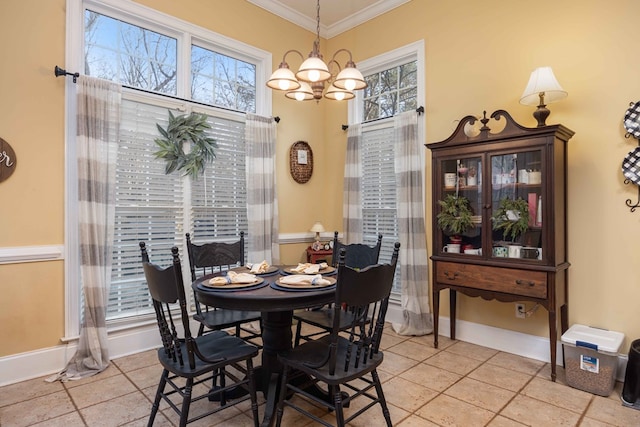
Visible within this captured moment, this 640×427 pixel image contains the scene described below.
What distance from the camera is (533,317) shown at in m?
3.06

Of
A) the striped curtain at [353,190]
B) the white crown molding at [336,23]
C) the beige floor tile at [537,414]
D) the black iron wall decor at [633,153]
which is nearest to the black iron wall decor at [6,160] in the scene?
the white crown molding at [336,23]

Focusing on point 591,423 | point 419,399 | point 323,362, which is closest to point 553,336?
point 591,423

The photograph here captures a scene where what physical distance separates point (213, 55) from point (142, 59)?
2.33ft

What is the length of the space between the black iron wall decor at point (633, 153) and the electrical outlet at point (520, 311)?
1063 mm

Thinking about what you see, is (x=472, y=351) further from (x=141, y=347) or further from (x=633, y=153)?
(x=141, y=347)

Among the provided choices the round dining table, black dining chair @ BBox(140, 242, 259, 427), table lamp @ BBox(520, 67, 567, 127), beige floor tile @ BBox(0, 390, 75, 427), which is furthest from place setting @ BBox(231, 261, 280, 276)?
table lamp @ BBox(520, 67, 567, 127)

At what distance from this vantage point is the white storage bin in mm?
2418

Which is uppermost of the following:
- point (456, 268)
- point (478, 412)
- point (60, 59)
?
point (60, 59)

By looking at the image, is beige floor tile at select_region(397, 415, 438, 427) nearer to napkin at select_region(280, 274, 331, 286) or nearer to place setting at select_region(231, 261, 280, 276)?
napkin at select_region(280, 274, 331, 286)

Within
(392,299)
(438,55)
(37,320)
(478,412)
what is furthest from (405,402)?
(438,55)

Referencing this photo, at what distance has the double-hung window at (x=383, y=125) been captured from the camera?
398 cm

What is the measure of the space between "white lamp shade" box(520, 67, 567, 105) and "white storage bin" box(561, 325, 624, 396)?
68.1 inches

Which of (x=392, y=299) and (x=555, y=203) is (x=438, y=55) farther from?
(x=392, y=299)

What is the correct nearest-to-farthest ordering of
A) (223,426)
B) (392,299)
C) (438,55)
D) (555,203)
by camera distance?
(223,426) < (555,203) < (438,55) < (392,299)
